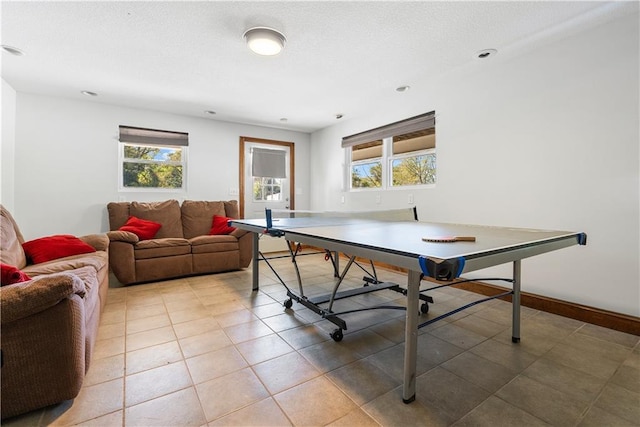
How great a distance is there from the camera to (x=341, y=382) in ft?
5.03

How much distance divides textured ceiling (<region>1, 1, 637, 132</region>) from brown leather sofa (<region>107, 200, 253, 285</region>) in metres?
1.47

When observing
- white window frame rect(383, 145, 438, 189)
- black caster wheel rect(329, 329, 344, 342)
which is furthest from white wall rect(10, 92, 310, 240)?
black caster wheel rect(329, 329, 344, 342)

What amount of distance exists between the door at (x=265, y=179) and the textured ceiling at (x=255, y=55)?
1526 mm

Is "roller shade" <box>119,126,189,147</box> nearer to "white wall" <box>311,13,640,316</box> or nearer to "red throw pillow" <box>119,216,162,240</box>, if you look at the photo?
"red throw pillow" <box>119,216,162,240</box>

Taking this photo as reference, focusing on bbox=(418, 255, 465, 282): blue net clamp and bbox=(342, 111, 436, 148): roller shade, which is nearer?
bbox=(418, 255, 465, 282): blue net clamp

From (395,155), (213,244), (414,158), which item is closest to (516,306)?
(414,158)

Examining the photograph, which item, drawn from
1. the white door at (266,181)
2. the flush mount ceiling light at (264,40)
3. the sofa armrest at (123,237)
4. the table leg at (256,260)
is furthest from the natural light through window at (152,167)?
the flush mount ceiling light at (264,40)

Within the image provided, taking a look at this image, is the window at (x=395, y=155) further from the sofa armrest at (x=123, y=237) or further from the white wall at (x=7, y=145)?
the white wall at (x=7, y=145)

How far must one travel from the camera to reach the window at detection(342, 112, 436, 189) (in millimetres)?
3648

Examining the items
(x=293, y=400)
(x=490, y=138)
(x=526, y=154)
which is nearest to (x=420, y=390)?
(x=293, y=400)

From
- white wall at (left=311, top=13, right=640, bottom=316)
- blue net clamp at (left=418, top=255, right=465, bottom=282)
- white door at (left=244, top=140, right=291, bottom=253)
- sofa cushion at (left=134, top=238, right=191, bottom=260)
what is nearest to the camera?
blue net clamp at (left=418, top=255, right=465, bottom=282)

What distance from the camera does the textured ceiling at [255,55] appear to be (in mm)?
2025

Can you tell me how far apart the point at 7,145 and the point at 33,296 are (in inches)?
135

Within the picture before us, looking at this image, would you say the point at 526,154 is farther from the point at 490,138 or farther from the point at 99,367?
the point at 99,367
